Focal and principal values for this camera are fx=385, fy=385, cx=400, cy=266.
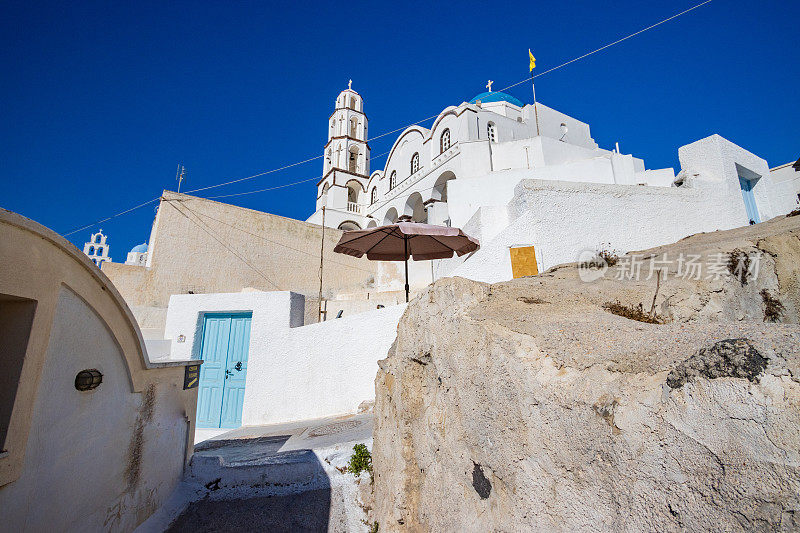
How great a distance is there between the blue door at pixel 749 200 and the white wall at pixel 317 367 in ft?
35.5

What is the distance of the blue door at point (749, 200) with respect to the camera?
10992mm

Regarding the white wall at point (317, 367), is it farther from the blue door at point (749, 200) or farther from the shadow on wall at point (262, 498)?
the blue door at point (749, 200)

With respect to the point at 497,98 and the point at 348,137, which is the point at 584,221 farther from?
the point at 348,137

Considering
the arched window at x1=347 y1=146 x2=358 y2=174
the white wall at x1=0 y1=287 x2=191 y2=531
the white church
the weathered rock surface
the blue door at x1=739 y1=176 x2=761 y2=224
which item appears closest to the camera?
the weathered rock surface

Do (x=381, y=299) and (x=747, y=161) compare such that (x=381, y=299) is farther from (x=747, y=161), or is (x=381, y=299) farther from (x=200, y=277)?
(x=747, y=161)

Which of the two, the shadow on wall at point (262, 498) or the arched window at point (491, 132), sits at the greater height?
the arched window at point (491, 132)

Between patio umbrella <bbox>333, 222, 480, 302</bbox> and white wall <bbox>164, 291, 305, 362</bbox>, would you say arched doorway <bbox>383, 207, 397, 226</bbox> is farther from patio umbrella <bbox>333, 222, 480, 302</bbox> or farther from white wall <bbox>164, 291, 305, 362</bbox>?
patio umbrella <bbox>333, 222, 480, 302</bbox>

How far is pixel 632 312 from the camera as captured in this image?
3.07 m

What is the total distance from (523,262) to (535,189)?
170cm

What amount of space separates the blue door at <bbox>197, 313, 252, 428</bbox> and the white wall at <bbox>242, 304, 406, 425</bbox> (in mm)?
315

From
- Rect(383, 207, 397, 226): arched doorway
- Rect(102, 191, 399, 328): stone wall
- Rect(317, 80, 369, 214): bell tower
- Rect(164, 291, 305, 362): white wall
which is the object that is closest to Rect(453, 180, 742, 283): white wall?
Rect(164, 291, 305, 362): white wall

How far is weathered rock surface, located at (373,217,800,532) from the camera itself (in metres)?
1.26

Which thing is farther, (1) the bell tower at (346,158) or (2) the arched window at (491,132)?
(1) the bell tower at (346,158)

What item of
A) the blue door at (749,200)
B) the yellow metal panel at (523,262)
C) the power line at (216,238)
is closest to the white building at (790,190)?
the blue door at (749,200)
